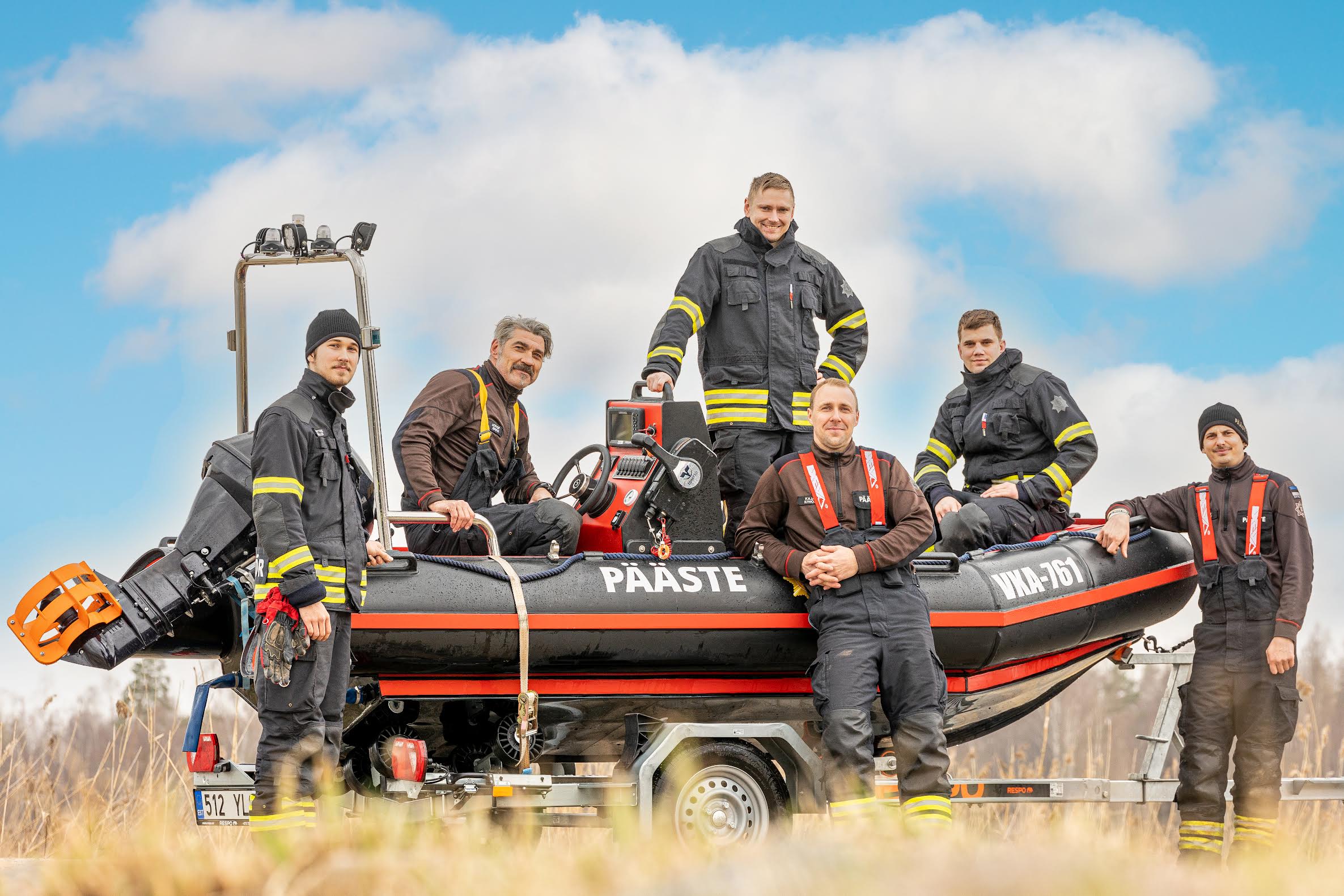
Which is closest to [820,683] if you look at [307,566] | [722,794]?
[722,794]

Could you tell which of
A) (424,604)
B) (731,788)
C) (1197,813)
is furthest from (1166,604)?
(424,604)

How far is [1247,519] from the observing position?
6.37m

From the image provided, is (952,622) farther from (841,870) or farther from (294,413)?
(841,870)

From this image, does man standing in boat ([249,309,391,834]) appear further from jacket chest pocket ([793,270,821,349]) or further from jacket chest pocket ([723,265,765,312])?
jacket chest pocket ([793,270,821,349])

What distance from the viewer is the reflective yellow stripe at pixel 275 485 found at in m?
4.63

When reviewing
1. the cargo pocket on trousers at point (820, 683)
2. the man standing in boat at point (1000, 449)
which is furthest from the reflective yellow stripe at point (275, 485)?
the man standing in boat at point (1000, 449)

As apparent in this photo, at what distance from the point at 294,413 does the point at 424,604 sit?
3.24ft

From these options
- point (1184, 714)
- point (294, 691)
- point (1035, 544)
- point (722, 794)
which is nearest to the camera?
point (294, 691)

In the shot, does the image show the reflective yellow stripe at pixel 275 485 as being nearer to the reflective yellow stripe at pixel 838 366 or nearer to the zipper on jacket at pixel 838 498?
the zipper on jacket at pixel 838 498

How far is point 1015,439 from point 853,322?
0.93 metres

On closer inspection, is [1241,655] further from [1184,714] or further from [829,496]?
[829,496]

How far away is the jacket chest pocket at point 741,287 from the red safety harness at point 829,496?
1.07 metres

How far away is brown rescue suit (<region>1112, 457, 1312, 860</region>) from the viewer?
628cm

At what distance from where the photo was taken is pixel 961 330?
6836mm
